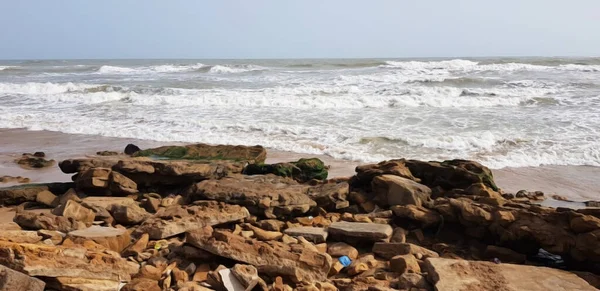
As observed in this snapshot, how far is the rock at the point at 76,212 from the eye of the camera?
461 cm

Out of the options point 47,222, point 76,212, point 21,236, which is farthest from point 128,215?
point 21,236

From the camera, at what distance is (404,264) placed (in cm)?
359

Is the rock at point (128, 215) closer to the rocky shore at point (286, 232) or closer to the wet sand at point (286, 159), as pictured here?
the rocky shore at point (286, 232)

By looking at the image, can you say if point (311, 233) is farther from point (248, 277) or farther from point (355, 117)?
point (355, 117)

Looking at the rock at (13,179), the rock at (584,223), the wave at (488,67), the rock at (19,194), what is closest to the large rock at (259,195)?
the rock at (19,194)

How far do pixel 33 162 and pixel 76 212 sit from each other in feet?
13.6

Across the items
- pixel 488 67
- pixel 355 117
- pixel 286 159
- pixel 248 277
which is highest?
pixel 488 67

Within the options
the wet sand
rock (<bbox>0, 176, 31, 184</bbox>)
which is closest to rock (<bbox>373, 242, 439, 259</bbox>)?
the wet sand

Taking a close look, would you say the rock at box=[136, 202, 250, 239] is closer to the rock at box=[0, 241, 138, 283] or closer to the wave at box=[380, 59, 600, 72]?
the rock at box=[0, 241, 138, 283]

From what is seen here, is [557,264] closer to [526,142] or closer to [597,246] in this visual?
[597,246]

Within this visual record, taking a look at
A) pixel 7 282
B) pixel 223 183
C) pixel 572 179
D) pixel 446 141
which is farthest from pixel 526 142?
pixel 7 282

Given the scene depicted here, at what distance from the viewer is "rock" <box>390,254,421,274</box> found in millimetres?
3563

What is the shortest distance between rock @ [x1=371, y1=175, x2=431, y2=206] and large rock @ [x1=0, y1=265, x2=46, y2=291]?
12.1ft

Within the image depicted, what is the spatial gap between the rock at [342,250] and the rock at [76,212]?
2.54m
